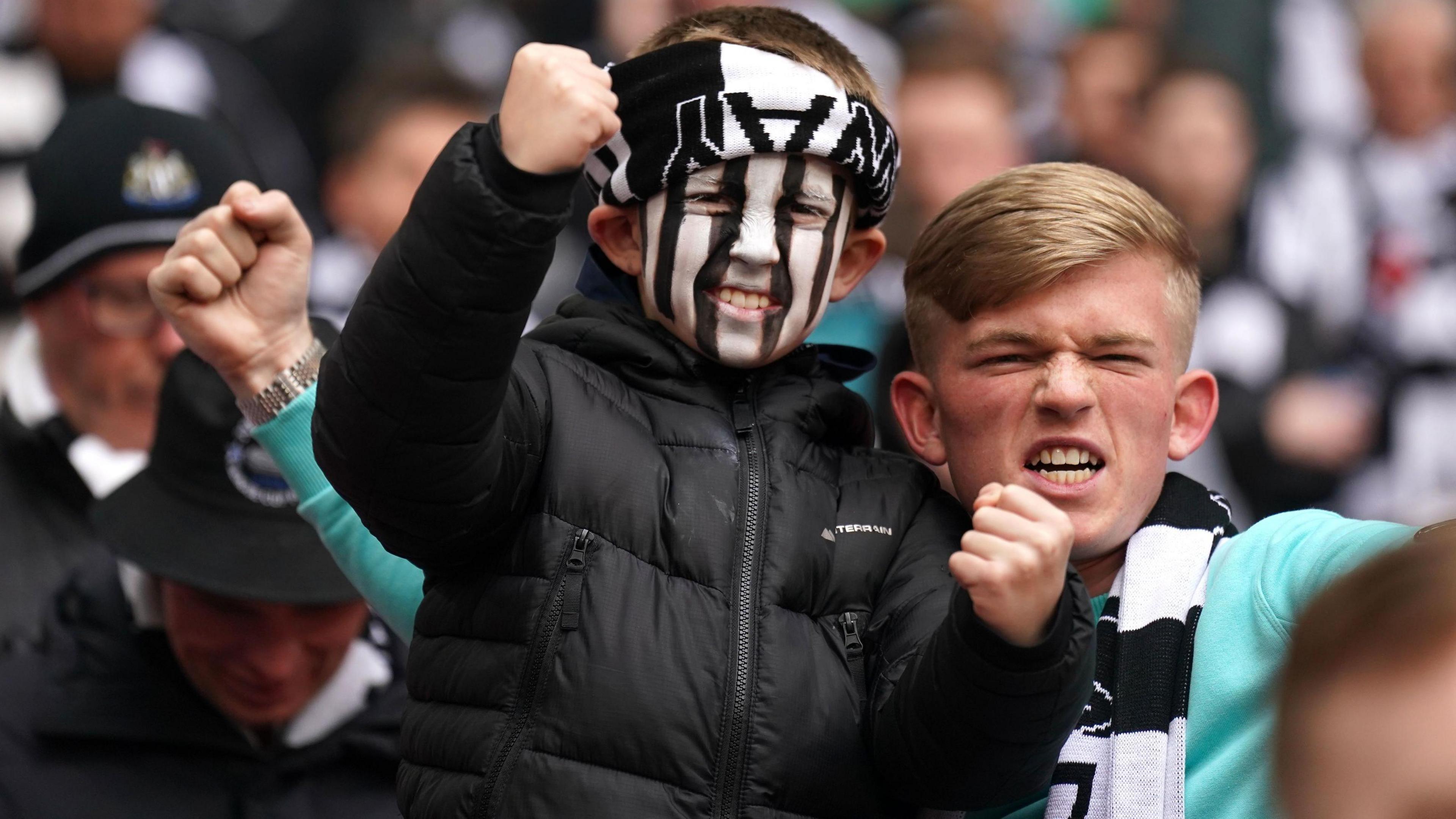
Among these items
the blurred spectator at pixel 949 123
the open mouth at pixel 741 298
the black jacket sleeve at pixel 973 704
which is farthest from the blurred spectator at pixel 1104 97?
the black jacket sleeve at pixel 973 704

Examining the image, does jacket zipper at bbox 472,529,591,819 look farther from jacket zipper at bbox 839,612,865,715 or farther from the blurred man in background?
the blurred man in background

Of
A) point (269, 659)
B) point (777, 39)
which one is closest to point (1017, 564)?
point (777, 39)

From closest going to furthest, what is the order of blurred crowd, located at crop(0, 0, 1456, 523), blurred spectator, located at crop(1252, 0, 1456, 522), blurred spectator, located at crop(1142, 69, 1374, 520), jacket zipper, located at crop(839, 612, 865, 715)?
jacket zipper, located at crop(839, 612, 865, 715) → blurred crowd, located at crop(0, 0, 1456, 523) → blurred spectator, located at crop(1142, 69, 1374, 520) → blurred spectator, located at crop(1252, 0, 1456, 522)

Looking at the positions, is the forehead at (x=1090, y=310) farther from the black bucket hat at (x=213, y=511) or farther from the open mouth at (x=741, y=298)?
the black bucket hat at (x=213, y=511)

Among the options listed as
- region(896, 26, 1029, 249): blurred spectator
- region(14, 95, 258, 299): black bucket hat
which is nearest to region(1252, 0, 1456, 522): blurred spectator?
region(896, 26, 1029, 249): blurred spectator

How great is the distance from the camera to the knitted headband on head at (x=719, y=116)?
82.0 inches

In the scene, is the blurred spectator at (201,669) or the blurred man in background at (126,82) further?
the blurred man in background at (126,82)

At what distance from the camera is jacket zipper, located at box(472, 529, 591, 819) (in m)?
1.87

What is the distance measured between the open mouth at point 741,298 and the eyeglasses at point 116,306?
2276 mm

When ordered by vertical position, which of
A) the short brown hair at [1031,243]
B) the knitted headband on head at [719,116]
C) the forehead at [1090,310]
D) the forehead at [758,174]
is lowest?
the forehead at [1090,310]

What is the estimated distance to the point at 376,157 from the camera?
512 centimetres

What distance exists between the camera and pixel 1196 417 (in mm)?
2336

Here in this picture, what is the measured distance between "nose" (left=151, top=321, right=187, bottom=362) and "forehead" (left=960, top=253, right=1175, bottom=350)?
93.4 inches

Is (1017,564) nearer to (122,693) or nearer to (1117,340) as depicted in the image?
(1117,340)
